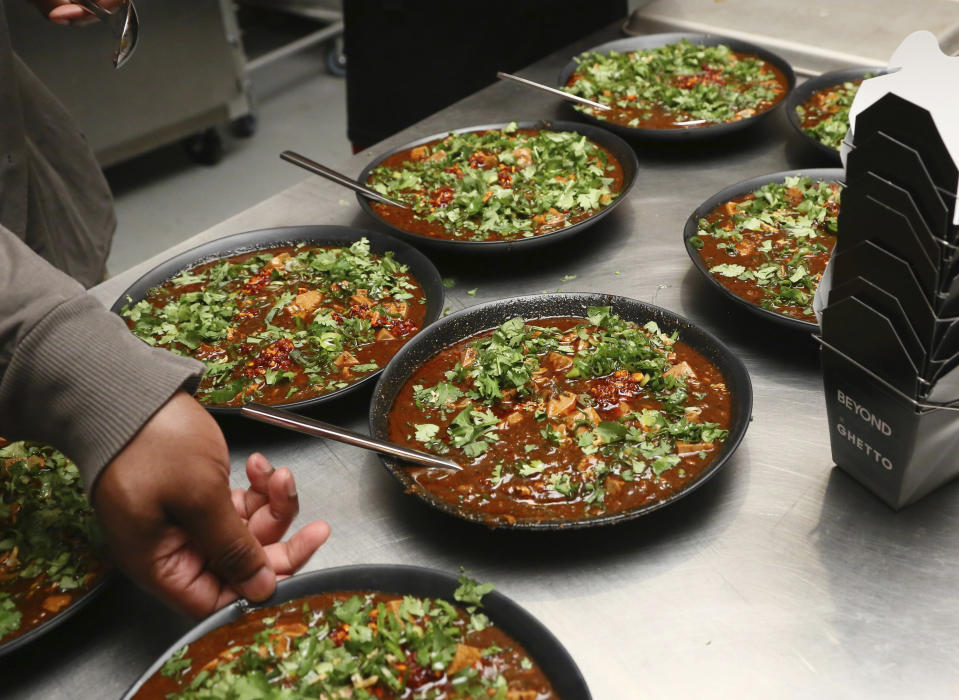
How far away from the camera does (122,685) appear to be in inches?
49.2

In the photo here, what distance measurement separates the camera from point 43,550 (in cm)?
134

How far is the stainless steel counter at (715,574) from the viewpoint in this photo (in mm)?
1222

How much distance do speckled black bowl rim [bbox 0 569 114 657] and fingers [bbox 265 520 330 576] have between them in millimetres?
234

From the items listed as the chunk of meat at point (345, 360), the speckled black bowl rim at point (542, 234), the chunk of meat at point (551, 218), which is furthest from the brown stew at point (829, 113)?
the chunk of meat at point (345, 360)

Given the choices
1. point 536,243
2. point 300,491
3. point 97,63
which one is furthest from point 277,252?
point 97,63

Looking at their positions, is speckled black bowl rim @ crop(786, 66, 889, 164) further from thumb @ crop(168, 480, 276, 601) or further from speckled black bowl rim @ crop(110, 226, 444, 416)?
thumb @ crop(168, 480, 276, 601)

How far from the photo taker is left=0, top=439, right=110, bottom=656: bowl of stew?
4.08 ft

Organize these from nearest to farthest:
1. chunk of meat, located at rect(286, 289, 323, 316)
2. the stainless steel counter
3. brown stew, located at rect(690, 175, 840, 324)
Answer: the stainless steel counter < brown stew, located at rect(690, 175, 840, 324) < chunk of meat, located at rect(286, 289, 323, 316)

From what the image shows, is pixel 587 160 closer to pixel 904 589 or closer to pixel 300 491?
pixel 300 491

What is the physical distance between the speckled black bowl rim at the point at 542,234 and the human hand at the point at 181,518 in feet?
3.04

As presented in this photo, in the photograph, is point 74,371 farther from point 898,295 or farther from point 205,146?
point 205,146

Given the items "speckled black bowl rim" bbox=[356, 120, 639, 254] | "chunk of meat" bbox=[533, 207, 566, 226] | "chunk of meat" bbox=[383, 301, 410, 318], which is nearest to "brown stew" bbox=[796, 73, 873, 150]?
"speckled black bowl rim" bbox=[356, 120, 639, 254]

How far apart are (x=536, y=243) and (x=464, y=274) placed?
24cm

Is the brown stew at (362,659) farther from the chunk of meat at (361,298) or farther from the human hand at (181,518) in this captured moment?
the chunk of meat at (361,298)
